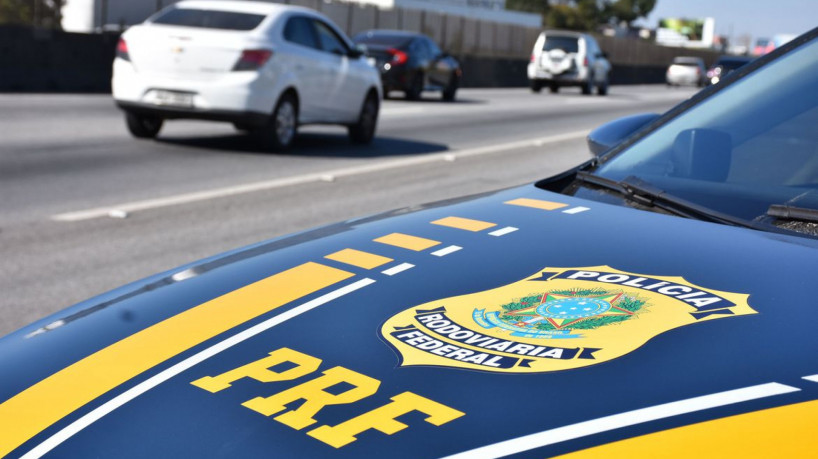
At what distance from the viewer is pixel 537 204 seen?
266 centimetres

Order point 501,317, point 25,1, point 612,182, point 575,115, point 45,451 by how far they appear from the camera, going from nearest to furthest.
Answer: point 45,451, point 501,317, point 612,182, point 575,115, point 25,1

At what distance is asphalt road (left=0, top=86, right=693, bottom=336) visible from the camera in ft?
21.4

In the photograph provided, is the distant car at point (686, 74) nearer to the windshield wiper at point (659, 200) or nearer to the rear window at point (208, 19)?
the rear window at point (208, 19)

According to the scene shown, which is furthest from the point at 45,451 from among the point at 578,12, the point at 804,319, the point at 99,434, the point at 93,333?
the point at 578,12

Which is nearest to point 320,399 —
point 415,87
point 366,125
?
point 366,125

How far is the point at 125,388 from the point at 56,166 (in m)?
9.08

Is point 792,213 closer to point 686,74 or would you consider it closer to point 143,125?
point 143,125

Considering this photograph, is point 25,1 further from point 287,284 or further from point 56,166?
point 287,284

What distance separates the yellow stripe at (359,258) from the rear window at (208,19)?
10.7 m

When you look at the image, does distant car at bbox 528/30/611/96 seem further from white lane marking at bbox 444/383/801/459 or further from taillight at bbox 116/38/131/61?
white lane marking at bbox 444/383/801/459

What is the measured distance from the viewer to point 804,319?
1.78 metres

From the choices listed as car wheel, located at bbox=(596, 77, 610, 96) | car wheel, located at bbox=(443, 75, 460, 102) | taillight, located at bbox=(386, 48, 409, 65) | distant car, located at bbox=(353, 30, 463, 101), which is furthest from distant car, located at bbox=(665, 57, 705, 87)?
taillight, located at bbox=(386, 48, 409, 65)

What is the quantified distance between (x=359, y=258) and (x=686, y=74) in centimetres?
5155

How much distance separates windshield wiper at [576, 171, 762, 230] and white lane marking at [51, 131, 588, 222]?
5822 millimetres
